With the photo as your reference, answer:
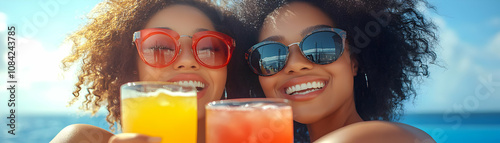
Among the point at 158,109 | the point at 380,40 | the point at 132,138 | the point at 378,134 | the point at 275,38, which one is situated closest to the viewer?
the point at 132,138

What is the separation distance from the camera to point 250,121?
5.70 ft

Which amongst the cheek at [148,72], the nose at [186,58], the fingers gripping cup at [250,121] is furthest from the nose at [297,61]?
the fingers gripping cup at [250,121]

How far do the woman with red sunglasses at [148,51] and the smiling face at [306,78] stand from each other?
0.51 meters

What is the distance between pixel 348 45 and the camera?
327 cm

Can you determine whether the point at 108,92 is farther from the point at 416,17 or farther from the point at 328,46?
the point at 416,17

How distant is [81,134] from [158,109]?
1.48 metres

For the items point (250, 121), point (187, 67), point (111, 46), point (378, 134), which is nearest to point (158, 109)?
point (250, 121)

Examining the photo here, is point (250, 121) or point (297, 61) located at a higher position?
point (297, 61)

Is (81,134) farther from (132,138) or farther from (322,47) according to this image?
(322,47)

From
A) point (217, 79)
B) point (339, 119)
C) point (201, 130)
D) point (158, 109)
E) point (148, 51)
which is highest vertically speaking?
point (148, 51)

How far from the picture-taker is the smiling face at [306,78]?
304 cm

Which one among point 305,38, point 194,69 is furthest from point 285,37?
point 194,69

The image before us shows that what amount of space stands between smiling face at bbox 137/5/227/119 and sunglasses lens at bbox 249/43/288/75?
307 millimetres

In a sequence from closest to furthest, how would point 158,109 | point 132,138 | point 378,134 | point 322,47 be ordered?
point 132,138 → point 158,109 → point 378,134 → point 322,47
